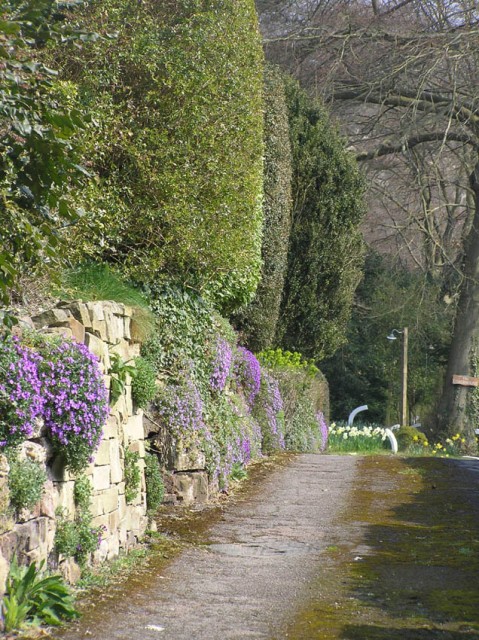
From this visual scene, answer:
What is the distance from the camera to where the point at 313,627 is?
557 cm

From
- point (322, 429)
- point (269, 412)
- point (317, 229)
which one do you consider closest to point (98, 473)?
point (269, 412)

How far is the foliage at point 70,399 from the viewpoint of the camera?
6.00m

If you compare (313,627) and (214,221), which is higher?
(214,221)

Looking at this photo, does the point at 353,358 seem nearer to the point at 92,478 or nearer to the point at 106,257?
the point at 106,257

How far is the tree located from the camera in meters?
18.2

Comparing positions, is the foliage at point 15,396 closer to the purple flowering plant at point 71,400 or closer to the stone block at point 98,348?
the purple flowering plant at point 71,400

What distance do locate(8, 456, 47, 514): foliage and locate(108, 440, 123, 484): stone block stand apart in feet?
5.38

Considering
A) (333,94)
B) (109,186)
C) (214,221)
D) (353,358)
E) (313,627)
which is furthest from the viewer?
(353,358)

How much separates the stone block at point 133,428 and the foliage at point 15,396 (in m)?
2.27

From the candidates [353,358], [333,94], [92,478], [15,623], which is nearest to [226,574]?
[92,478]

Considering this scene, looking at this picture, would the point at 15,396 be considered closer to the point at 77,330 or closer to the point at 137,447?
the point at 77,330

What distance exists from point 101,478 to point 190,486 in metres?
2.72

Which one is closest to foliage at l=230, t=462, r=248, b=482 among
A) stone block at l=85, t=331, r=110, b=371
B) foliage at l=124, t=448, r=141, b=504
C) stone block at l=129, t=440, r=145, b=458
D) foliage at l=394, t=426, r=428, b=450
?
stone block at l=129, t=440, r=145, b=458

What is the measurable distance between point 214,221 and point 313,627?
515 centimetres
